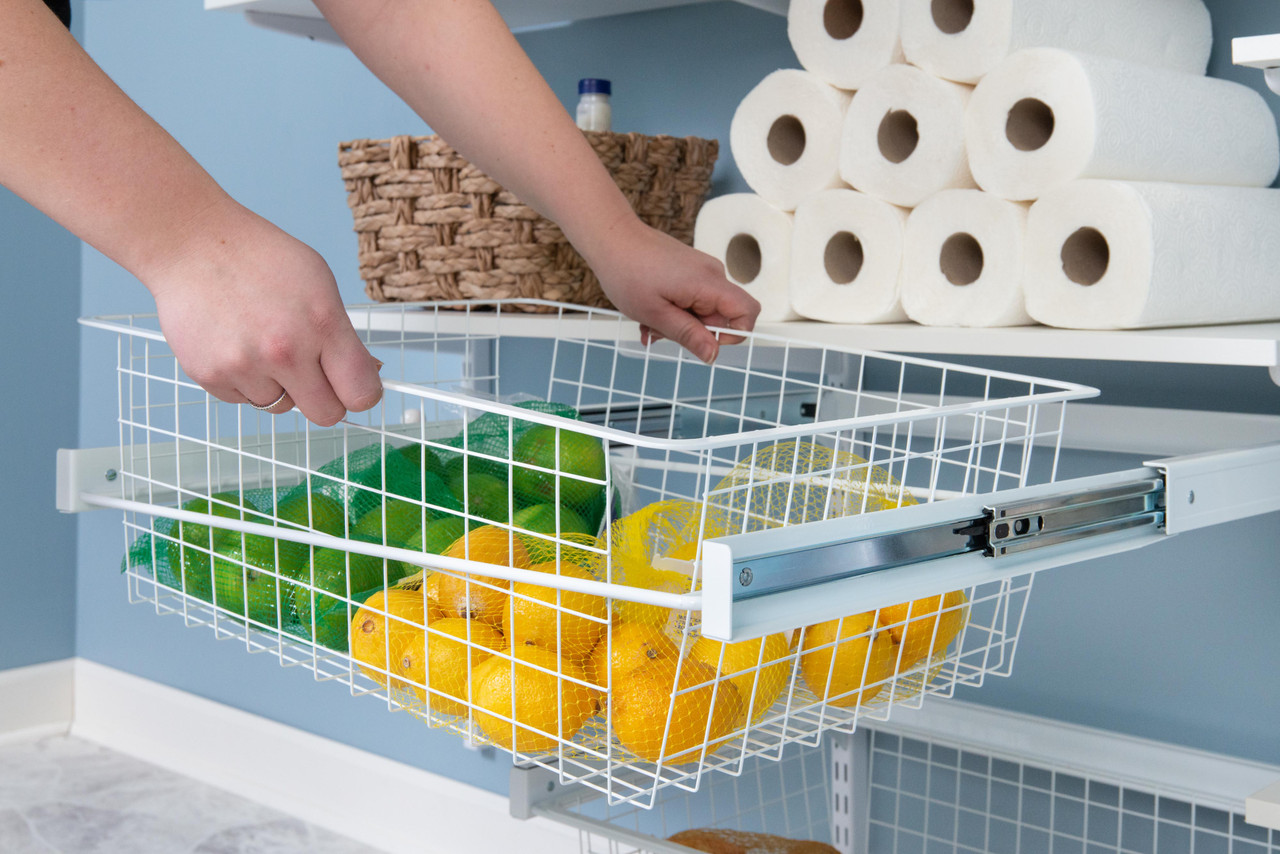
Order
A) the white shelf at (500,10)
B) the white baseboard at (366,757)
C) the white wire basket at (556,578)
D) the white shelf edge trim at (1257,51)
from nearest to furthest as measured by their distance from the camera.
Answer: the white wire basket at (556,578)
the white shelf edge trim at (1257,51)
the white baseboard at (366,757)
the white shelf at (500,10)

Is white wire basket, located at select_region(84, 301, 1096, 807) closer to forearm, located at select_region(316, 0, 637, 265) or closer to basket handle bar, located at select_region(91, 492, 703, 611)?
basket handle bar, located at select_region(91, 492, 703, 611)

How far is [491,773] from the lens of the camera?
170cm

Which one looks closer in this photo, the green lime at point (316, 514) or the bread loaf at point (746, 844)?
the green lime at point (316, 514)

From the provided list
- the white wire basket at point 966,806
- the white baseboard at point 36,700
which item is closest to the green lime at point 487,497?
the white wire basket at point 966,806

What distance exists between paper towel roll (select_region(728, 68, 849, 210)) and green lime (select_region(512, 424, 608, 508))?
0.37 m

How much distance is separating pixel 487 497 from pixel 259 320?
25 centimetres

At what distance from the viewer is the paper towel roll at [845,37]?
958 mm

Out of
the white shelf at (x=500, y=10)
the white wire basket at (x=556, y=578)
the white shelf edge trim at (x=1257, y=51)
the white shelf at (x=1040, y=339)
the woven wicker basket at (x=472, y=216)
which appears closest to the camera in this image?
the white wire basket at (x=556, y=578)

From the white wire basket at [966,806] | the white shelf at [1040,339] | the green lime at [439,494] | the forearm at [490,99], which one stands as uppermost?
the forearm at [490,99]

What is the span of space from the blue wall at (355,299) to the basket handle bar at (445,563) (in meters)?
0.73

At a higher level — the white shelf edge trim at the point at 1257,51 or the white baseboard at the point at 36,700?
the white shelf edge trim at the point at 1257,51

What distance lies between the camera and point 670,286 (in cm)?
85

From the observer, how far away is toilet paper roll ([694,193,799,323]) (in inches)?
40.9

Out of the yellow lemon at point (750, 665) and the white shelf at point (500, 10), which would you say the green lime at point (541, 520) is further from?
the white shelf at point (500, 10)
